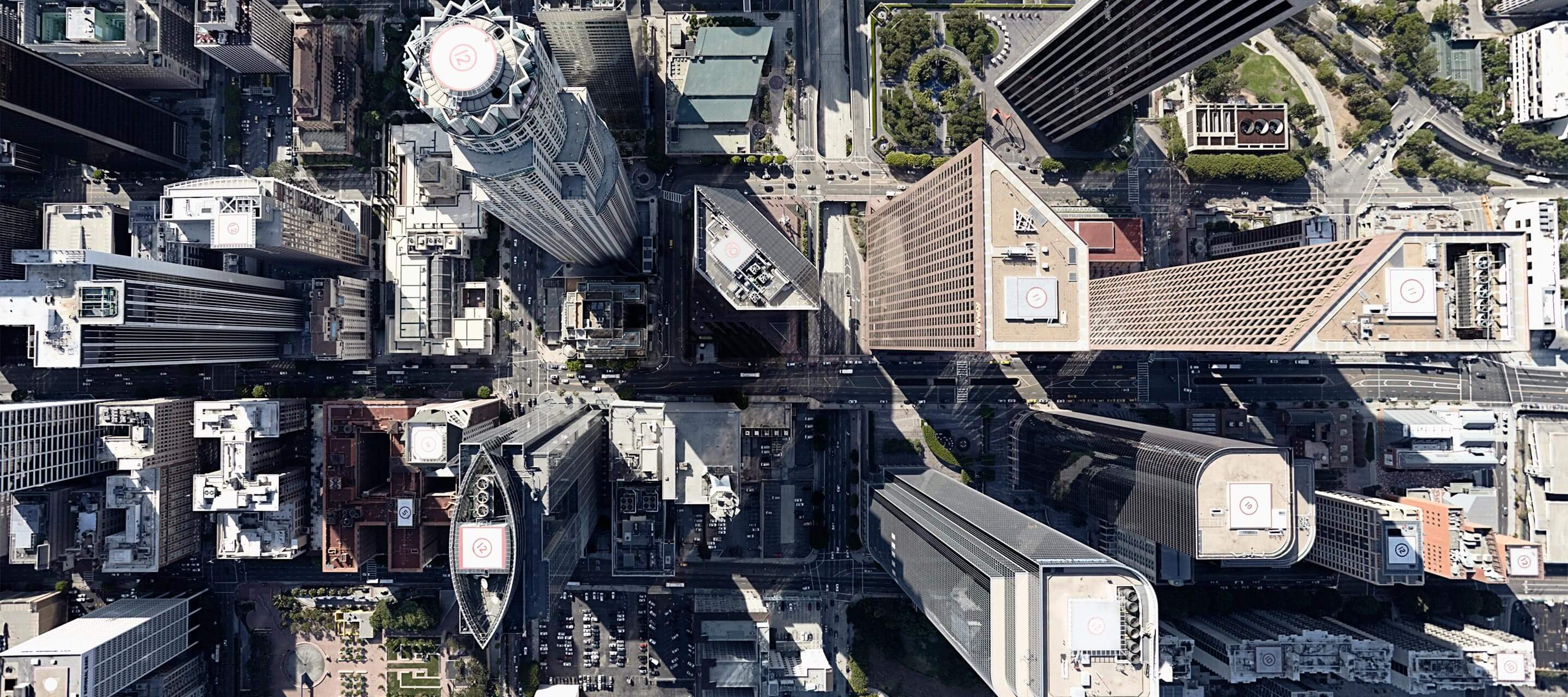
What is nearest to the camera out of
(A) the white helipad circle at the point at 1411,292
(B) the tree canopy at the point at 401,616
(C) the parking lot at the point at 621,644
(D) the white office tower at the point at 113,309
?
(A) the white helipad circle at the point at 1411,292

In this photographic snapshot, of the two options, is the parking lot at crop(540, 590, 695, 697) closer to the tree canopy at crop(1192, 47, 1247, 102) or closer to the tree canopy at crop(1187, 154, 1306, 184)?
the tree canopy at crop(1187, 154, 1306, 184)

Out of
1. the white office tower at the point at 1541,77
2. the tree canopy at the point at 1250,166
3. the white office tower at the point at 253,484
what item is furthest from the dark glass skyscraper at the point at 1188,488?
the white office tower at the point at 253,484

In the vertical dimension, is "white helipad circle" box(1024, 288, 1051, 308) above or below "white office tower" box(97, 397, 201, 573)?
above

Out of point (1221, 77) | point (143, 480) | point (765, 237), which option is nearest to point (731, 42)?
point (765, 237)

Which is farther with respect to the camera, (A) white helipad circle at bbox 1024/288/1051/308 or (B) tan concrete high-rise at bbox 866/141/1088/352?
(A) white helipad circle at bbox 1024/288/1051/308

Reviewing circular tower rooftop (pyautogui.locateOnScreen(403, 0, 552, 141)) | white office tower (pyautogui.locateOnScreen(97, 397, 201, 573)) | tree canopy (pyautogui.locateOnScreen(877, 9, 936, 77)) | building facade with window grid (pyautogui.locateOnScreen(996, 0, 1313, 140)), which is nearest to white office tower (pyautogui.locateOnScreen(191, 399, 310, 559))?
white office tower (pyautogui.locateOnScreen(97, 397, 201, 573))

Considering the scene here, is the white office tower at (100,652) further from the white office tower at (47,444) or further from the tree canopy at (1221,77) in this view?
the tree canopy at (1221,77)
